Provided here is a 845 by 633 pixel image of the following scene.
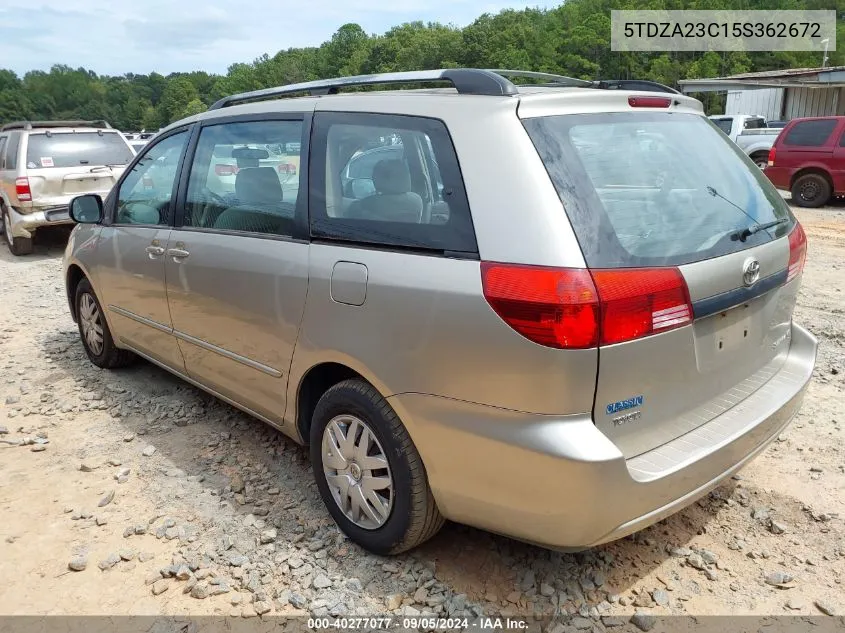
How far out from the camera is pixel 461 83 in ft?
7.94

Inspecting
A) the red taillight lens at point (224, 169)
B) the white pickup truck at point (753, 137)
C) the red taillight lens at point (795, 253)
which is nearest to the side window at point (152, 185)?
the red taillight lens at point (224, 169)

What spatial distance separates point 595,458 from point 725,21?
2590 inches

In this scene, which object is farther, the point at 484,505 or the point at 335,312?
the point at 335,312

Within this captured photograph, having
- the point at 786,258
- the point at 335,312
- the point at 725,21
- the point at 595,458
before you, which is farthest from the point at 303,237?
the point at 725,21

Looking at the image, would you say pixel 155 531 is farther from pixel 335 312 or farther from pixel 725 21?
pixel 725 21

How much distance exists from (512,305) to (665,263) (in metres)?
0.51

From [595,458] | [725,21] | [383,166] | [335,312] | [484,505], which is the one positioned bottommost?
[484,505]

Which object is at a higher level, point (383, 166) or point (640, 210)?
point (383, 166)

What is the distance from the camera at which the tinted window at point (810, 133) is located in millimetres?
12375

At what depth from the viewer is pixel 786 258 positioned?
2.58 m

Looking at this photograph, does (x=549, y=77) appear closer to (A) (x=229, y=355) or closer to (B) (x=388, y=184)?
(B) (x=388, y=184)

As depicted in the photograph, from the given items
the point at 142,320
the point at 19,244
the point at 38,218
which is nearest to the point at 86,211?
the point at 142,320

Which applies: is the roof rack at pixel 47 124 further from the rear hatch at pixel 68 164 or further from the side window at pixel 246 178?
the side window at pixel 246 178

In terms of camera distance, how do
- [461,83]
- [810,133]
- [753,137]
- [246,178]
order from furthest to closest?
[753,137]
[810,133]
[246,178]
[461,83]
